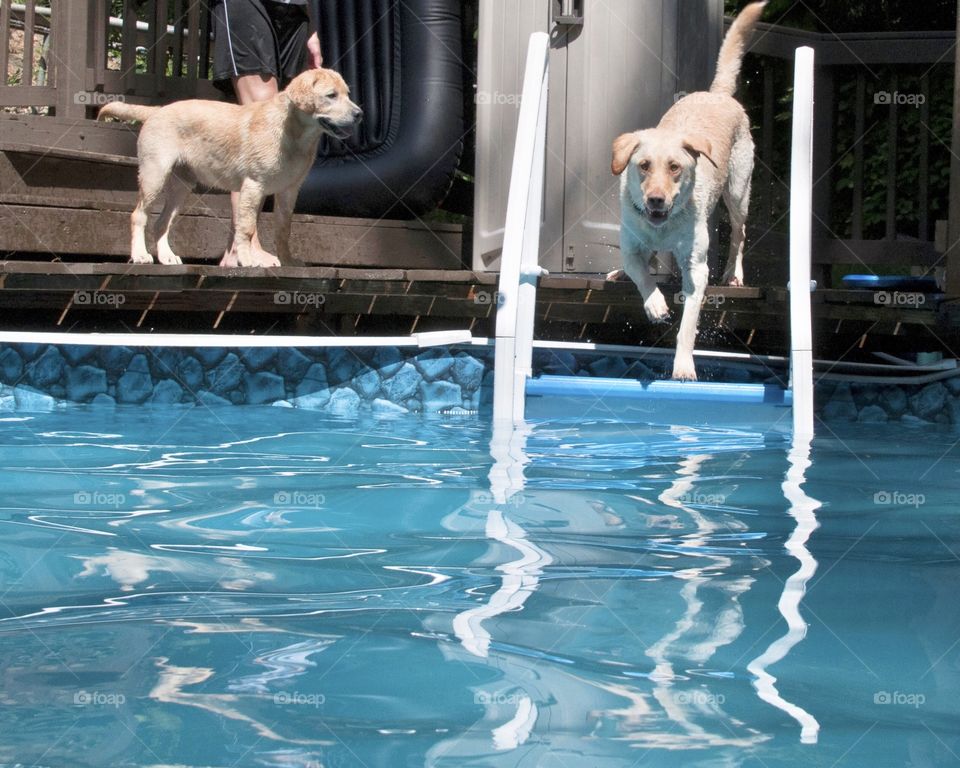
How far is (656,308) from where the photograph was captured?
5.13 meters

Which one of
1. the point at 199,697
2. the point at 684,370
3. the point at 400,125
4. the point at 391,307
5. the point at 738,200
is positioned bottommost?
the point at 199,697

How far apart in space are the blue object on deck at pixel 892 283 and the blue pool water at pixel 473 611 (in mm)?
1946

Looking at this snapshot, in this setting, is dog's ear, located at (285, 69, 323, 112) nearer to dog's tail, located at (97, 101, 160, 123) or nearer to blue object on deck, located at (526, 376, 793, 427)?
dog's tail, located at (97, 101, 160, 123)

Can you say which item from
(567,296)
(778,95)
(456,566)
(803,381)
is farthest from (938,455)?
(778,95)

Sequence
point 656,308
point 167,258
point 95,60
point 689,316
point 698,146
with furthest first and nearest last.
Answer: point 95,60 → point 167,258 → point 689,316 → point 656,308 → point 698,146

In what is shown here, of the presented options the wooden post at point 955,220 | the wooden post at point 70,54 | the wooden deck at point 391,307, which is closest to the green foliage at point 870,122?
the wooden deck at point 391,307

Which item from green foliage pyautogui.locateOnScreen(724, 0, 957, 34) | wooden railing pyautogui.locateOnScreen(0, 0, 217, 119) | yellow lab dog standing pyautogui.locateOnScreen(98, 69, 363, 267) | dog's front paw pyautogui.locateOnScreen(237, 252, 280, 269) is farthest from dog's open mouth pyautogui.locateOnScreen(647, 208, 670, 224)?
wooden railing pyautogui.locateOnScreen(0, 0, 217, 119)

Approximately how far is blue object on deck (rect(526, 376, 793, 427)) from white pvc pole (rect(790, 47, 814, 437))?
87 mm

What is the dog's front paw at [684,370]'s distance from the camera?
521cm

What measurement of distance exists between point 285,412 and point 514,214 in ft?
4.55

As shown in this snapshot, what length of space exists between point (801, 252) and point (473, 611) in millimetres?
3191

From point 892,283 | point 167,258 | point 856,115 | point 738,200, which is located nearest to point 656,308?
point 738,200

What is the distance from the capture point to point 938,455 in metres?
4.61

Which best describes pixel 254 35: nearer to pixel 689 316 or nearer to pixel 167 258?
pixel 167 258
